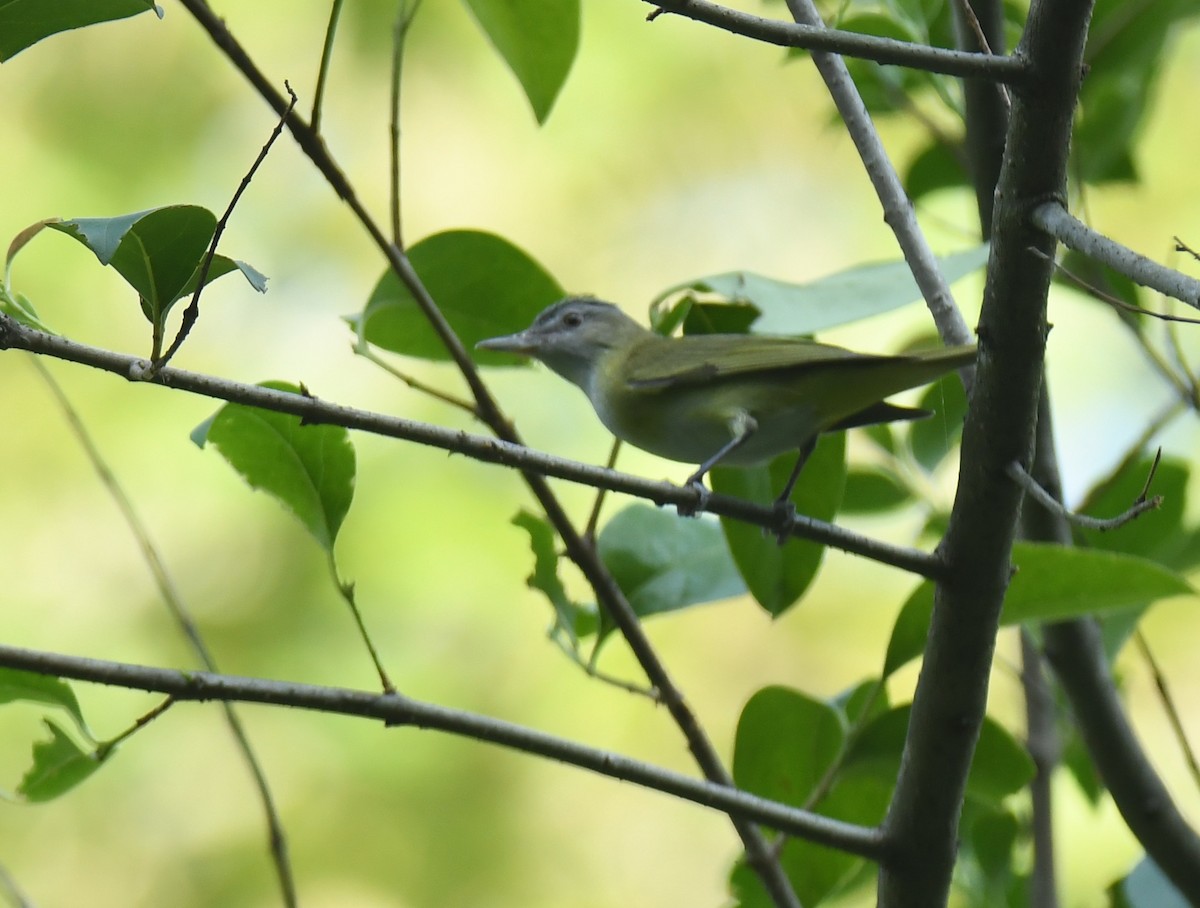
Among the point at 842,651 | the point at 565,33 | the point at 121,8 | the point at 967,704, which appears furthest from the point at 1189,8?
the point at 842,651

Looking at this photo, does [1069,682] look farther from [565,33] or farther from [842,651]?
[842,651]

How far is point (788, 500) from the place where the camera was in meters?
2.14

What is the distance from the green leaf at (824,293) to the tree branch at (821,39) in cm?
79

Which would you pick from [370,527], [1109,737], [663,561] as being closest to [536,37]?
[663,561]

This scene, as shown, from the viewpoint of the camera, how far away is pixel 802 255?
6.91m

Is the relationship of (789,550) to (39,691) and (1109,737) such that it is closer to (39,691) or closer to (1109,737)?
(1109,737)

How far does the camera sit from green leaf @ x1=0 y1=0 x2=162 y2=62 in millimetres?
1566

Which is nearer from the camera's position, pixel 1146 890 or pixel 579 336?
pixel 1146 890

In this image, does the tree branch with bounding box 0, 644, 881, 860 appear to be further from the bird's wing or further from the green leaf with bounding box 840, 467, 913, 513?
the green leaf with bounding box 840, 467, 913, 513

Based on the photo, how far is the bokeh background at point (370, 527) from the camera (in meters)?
5.48

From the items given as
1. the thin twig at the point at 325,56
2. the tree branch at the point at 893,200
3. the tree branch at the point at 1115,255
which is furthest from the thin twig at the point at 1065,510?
the thin twig at the point at 325,56

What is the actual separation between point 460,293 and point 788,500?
707 millimetres

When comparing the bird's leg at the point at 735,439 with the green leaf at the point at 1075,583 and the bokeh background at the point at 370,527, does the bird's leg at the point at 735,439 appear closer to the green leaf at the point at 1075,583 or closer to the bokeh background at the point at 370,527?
the green leaf at the point at 1075,583

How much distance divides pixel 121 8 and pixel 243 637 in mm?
4286
